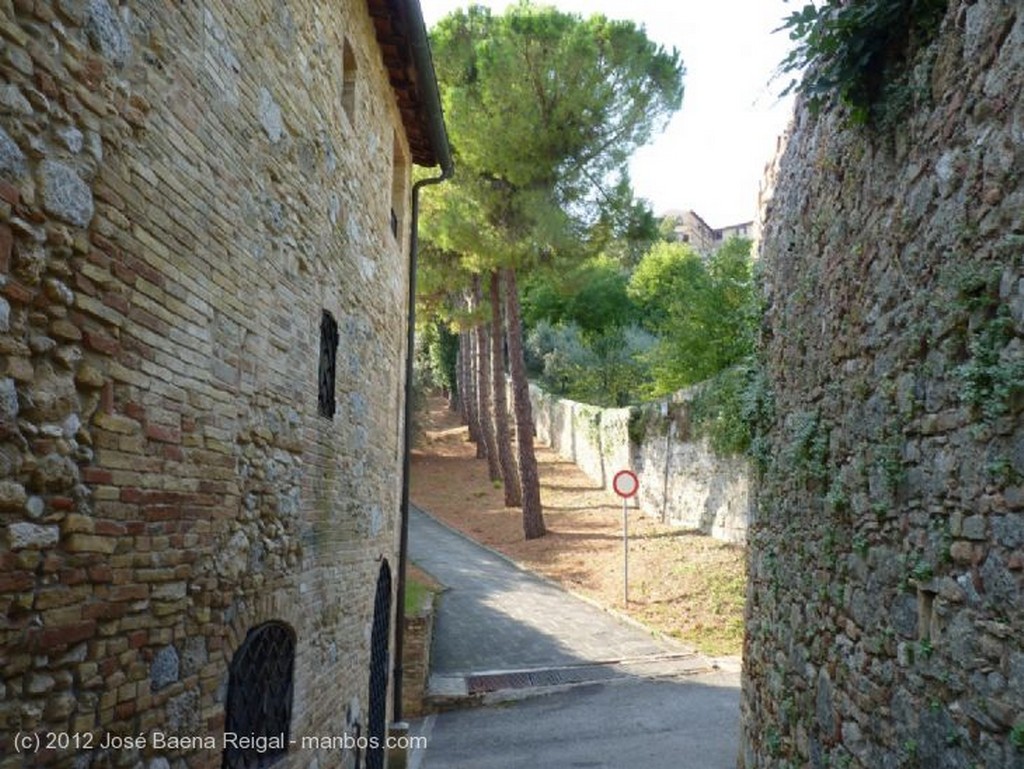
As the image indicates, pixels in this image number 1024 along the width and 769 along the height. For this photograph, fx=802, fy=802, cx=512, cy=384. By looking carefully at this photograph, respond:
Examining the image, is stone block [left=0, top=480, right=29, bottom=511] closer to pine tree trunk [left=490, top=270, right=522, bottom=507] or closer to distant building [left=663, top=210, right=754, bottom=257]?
pine tree trunk [left=490, top=270, right=522, bottom=507]

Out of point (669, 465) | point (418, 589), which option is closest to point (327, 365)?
point (418, 589)

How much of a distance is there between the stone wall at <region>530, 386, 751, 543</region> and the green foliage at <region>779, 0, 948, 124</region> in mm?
7592

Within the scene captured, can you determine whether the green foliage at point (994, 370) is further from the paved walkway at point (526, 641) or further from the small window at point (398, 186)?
the paved walkway at point (526, 641)

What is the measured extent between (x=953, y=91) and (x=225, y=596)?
3701 mm

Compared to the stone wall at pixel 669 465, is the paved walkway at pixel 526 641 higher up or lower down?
lower down

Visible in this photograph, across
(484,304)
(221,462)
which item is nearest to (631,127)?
(484,304)

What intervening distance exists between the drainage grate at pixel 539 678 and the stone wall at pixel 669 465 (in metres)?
3.25

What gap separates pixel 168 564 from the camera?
3.08 m

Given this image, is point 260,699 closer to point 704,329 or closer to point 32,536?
point 32,536

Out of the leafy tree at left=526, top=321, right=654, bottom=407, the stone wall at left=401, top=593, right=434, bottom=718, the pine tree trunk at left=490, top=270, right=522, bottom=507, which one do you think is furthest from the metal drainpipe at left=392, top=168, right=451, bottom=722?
the leafy tree at left=526, top=321, right=654, bottom=407

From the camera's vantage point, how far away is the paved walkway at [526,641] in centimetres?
1043

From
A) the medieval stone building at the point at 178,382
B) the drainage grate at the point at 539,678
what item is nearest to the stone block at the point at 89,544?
the medieval stone building at the point at 178,382

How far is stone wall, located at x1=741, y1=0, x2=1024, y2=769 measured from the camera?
8.84 feet

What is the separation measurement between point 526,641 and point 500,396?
833cm
